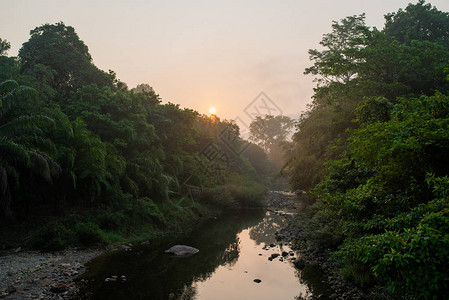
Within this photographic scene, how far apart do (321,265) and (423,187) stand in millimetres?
6668

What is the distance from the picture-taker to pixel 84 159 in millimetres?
14852

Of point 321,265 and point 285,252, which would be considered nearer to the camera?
point 321,265

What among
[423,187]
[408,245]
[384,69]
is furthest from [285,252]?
[384,69]

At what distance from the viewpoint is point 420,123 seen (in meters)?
6.14

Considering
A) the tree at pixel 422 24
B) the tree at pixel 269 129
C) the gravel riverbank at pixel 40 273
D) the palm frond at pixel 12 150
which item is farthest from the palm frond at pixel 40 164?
the tree at pixel 269 129

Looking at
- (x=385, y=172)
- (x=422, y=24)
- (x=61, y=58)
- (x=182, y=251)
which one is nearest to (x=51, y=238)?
(x=182, y=251)

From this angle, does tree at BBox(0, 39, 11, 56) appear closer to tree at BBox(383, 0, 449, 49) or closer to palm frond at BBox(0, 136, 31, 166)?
palm frond at BBox(0, 136, 31, 166)

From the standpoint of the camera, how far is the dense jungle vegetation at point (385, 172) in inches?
172

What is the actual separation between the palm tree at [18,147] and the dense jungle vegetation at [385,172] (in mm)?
11131

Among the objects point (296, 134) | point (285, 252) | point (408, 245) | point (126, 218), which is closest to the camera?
point (408, 245)

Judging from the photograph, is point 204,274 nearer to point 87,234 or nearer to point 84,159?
point 87,234

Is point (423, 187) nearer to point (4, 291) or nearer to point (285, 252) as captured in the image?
point (285, 252)

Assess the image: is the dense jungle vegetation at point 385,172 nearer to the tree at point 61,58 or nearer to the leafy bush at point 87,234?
the leafy bush at point 87,234

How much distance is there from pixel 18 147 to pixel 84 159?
4.08m
